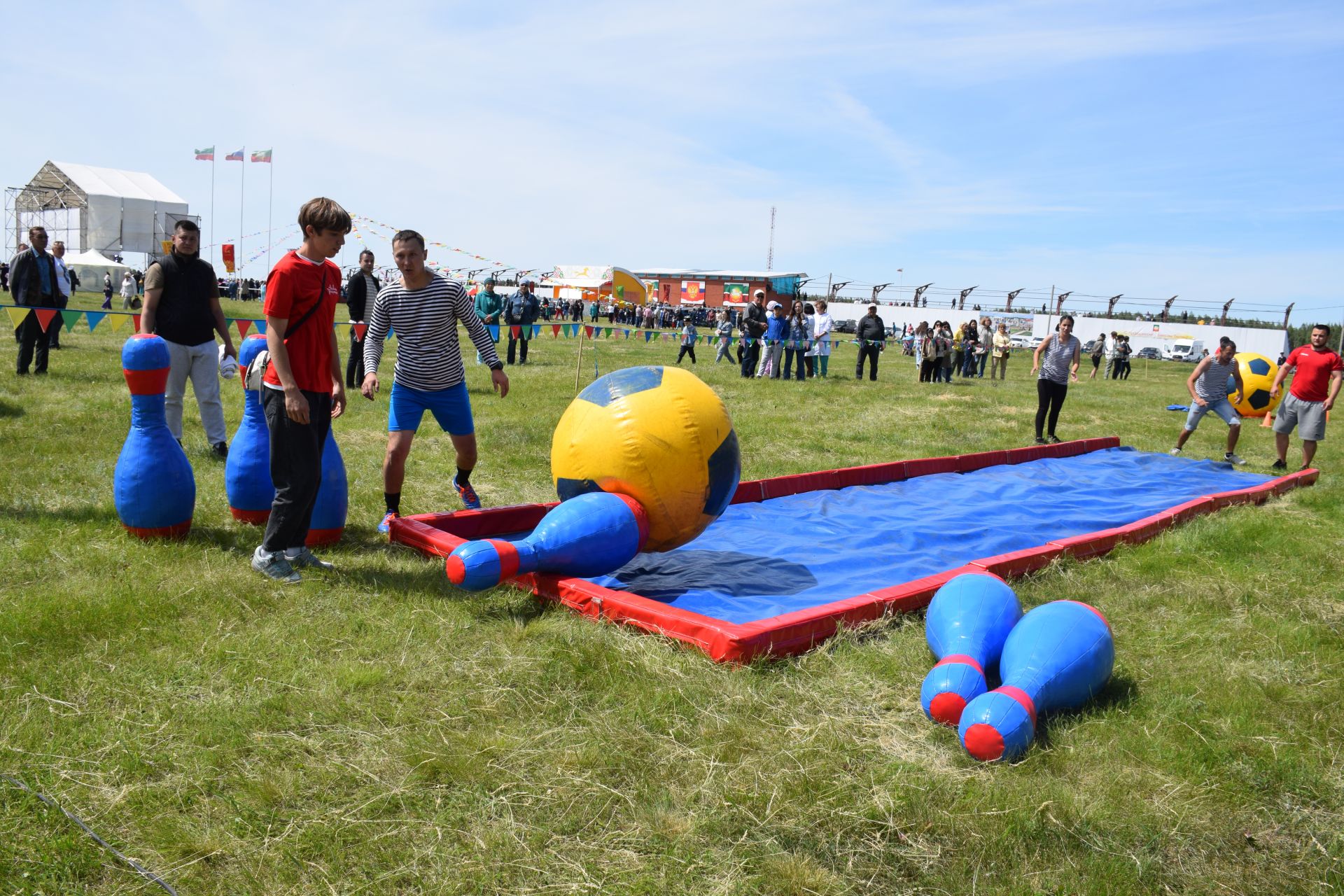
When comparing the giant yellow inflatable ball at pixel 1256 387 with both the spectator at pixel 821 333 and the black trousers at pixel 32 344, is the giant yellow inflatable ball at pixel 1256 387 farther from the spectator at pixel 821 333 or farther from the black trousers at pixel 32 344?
the black trousers at pixel 32 344

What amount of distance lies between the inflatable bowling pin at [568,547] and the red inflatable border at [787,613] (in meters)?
0.15

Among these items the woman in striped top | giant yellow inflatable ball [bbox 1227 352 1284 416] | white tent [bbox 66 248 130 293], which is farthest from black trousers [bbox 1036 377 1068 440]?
white tent [bbox 66 248 130 293]

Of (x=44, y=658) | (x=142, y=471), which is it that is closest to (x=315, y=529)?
(x=142, y=471)

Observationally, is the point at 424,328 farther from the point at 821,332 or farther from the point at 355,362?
the point at 821,332


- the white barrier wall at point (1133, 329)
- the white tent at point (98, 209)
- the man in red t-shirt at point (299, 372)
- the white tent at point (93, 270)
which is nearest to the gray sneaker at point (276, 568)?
the man in red t-shirt at point (299, 372)

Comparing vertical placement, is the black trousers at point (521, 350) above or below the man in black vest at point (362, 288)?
below

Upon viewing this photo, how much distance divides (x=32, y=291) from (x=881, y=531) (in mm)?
11852

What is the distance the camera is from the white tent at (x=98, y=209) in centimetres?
5184

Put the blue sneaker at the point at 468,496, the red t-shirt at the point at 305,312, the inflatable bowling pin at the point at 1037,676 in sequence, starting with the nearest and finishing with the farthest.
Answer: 1. the inflatable bowling pin at the point at 1037,676
2. the red t-shirt at the point at 305,312
3. the blue sneaker at the point at 468,496

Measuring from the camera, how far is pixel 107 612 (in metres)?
4.07

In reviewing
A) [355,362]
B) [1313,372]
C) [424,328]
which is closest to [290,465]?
[424,328]

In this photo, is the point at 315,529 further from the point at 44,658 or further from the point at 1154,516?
the point at 1154,516

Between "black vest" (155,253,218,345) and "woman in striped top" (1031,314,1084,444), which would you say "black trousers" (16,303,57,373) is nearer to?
"black vest" (155,253,218,345)

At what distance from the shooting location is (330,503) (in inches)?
217
